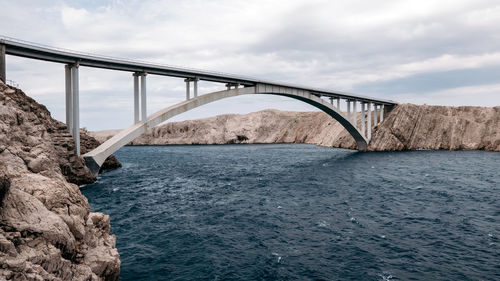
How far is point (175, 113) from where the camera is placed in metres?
35.4

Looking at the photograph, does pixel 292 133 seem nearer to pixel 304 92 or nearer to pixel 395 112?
pixel 395 112

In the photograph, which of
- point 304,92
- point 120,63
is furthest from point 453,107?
point 120,63

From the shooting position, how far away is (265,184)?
98.9ft

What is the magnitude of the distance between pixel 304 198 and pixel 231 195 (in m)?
6.07

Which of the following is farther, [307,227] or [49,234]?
[307,227]

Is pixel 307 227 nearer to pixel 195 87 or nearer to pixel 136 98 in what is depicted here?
pixel 136 98

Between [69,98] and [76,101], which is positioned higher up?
[69,98]

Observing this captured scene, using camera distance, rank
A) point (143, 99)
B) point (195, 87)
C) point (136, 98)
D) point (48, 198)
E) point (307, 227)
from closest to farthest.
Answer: point (48, 198) → point (307, 227) → point (143, 99) → point (136, 98) → point (195, 87)

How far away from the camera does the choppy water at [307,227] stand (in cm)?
1236

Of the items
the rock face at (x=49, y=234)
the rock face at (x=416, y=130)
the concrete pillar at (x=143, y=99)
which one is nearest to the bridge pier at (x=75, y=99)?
the concrete pillar at (x=143, y=99)

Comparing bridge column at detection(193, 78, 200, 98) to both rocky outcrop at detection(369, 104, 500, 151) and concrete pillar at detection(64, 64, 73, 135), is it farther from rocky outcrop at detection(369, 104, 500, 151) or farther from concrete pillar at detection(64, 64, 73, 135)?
rocky outcrop at detection(369, 104, 500, 151)

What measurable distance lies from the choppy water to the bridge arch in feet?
9.90

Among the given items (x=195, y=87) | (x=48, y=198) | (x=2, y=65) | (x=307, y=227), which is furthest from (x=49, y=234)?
(x=195, y=87)

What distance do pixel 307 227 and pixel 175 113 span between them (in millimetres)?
23266
